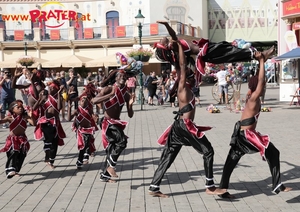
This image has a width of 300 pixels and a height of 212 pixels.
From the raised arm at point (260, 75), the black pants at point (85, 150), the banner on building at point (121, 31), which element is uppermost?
the banner on building at point (121, 31)

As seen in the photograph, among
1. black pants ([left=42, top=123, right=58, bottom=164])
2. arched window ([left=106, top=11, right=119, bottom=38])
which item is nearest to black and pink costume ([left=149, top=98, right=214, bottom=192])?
black pants ([left=42, top=123, right=58, bottom=164])

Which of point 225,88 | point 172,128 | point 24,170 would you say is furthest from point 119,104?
point 225,88

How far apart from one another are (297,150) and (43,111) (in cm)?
478

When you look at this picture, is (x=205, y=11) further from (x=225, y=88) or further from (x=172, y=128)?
(x=172, y=128)

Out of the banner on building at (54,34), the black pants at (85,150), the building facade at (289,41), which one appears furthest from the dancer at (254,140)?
the banner on building at (54,34)

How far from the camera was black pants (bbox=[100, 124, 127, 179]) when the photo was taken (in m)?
7.06

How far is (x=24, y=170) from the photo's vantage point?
815 centimetres

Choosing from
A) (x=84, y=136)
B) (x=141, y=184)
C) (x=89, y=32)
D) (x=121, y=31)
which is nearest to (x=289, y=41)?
(x=84, y=136)

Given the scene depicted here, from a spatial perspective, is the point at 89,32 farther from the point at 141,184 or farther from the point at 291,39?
the point at 141,184

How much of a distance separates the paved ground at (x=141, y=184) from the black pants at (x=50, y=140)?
0.26m

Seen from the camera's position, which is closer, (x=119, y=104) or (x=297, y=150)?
(x=119, y=104)

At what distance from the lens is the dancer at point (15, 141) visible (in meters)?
7.39

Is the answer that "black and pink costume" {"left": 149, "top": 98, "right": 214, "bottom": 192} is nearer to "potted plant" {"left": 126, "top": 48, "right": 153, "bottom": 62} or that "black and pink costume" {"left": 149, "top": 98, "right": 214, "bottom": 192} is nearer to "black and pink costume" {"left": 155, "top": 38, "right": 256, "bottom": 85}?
"black and pink costume" {"left": 155, "top": 38, "right": 256, "bottom": 85}

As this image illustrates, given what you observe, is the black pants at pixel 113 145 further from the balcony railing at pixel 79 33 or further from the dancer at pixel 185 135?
the balcony railing at pixel 79 33
